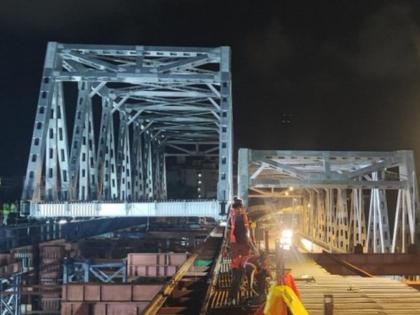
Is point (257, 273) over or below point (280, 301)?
below

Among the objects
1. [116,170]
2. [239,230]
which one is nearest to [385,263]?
[239,230]

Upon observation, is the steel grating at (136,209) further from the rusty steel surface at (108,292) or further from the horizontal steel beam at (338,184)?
the rusty steel surface at (108,292)

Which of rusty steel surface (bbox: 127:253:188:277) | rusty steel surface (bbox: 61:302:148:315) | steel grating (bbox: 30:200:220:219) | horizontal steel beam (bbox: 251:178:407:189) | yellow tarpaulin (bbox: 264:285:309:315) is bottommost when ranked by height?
rusty steel surface (bbox: 61:302:148:315)

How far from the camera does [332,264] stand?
19.3m

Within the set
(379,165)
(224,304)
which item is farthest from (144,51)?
(224,304)

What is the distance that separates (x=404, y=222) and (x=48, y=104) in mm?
18192

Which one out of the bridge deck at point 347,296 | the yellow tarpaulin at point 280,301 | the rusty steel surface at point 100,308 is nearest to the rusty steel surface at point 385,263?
the rusty steel surface at point 100,308

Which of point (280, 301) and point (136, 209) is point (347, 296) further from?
point (136, 209)

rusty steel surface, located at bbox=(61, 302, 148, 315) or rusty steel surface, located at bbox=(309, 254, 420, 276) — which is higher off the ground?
rusty steel surface, located at bbox=(309, 254, 420, 276)

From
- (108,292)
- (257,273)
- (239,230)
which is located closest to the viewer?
(257,273)

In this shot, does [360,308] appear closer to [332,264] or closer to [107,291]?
[107,291]

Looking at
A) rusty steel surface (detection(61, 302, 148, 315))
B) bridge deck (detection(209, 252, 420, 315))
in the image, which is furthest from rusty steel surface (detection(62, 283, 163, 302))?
bridge deck (detection(209, 252, 420, 315))

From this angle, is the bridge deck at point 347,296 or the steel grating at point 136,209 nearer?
the bridge deck at point 347,296

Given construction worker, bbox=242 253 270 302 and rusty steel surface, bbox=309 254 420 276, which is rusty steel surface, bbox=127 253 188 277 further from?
construction worker, bbox=242 253 270 302
